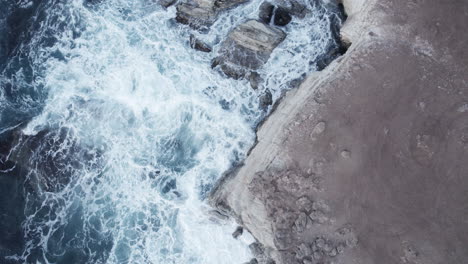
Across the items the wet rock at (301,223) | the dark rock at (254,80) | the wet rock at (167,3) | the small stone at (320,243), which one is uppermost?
the wet rock at (167,3)

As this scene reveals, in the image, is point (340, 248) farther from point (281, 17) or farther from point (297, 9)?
point (297, 9)

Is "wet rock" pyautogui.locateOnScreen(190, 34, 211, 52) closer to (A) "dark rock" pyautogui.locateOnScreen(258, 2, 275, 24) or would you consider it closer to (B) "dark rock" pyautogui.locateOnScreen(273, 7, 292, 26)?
(A) "dark rock" pyautogui.locateOnScreen(258, 2, 275, 24)

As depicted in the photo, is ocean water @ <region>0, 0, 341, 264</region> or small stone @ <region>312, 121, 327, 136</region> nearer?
small stone @ <region>312, 121, 327, 136</region>

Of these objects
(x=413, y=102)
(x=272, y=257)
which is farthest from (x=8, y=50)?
(x=413, y=102)

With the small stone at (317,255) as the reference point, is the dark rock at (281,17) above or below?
above

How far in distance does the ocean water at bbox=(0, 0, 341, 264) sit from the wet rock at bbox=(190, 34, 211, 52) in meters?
0.25

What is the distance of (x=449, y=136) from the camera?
1546 cm

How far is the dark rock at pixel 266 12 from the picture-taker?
19.1 m

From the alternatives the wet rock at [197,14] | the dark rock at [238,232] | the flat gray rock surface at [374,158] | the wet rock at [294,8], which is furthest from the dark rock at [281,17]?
the dark rock at [238,232]

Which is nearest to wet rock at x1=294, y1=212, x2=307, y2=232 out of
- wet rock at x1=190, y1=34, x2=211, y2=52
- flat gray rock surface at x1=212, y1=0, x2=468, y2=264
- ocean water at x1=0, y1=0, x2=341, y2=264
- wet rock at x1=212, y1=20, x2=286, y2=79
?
flat gray rock surface at x1=212, y1=0, x2=468, y2=264

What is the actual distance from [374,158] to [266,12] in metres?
8.62

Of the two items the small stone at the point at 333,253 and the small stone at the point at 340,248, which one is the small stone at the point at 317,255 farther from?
the small stone at the point at 340,248

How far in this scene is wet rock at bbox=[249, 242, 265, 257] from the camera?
1555cm

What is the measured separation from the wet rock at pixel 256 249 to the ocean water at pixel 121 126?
40cm
